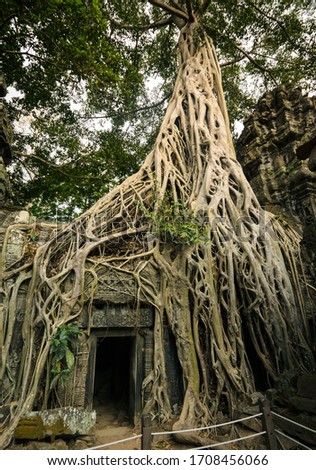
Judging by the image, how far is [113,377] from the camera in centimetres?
463

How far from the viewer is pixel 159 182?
4121 millimetres

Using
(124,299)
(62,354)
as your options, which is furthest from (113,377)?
(62,354)

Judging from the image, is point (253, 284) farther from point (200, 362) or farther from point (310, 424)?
point (310, 424)

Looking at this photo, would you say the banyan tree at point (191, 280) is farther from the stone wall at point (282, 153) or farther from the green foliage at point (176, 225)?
the stone wall at point (282, 153)

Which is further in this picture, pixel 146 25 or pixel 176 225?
pixel 146 25

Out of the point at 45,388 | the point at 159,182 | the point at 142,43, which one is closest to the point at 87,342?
the point at 45,388

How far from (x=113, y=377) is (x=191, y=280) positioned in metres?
2.69

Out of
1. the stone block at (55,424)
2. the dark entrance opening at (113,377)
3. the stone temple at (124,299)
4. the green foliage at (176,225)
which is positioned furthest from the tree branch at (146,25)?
the stone block at (55,424)

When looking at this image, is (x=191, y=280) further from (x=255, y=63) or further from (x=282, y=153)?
(x=255, y=63)

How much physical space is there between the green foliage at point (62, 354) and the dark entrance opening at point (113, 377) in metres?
0.96

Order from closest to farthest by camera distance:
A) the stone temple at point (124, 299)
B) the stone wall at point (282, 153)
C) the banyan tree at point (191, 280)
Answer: the stone temple at point (124, 299) → the banyan tree at point (191, 280) → the stone wall at point (282, 153)

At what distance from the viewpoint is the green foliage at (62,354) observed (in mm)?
2594

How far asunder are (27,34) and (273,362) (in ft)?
22.2

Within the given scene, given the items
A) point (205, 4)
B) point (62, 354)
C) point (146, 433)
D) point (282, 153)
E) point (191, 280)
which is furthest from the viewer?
point (205, 4)
